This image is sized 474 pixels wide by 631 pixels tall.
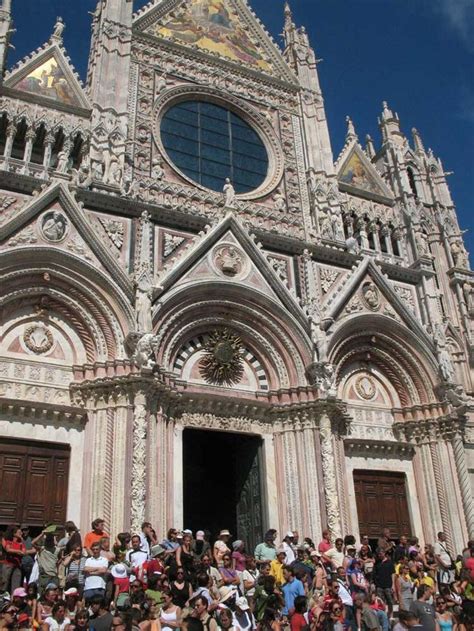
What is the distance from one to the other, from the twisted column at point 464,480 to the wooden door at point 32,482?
9634 millimetres

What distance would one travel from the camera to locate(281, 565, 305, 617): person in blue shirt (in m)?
8.48

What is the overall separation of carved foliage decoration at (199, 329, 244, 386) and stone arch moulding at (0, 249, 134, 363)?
2.35 m

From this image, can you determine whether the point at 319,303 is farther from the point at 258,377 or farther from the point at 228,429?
the point at 228,429

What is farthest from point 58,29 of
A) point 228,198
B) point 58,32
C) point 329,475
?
point 329,475

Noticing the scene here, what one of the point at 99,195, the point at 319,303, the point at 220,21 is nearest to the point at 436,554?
the point at 319,303

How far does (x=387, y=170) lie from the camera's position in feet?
78.3

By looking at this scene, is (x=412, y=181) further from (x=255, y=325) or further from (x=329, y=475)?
(x=329, y=475)

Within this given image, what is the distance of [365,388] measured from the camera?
17.5 m

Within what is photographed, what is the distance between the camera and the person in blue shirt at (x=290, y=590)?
8477 mm

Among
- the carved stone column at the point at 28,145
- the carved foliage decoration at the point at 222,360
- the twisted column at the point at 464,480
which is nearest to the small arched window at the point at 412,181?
the twisted column at the point at 464,480

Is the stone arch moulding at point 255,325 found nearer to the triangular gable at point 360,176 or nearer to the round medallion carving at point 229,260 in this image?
the round medallion carving at point 229,260

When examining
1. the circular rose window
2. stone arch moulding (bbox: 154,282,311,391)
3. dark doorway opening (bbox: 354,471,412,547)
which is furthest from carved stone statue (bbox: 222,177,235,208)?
dark doorway opening (bbox: 354,471,412,547)

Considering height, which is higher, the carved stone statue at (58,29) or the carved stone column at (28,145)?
the carved stone statue at (58,29)

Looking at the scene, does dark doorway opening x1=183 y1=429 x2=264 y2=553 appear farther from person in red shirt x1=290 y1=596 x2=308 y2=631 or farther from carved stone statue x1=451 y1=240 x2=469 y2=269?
carved stone statue x1=451 y1=240 x2=469 y2=269
